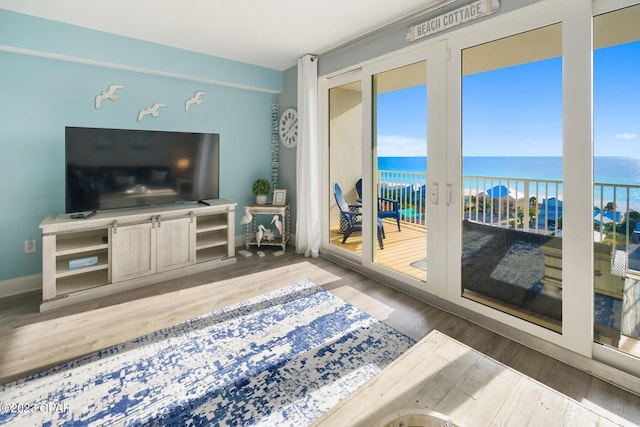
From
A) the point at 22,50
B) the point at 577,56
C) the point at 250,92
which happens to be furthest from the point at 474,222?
the point at 22,50

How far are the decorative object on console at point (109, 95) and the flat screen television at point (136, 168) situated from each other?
0.53 meters

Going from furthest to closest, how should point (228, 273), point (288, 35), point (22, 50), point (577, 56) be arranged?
point (228, 273) < point (288, 35) < point (22, 50) < point (577, 56)

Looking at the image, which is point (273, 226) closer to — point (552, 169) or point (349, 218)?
point (349, 218)

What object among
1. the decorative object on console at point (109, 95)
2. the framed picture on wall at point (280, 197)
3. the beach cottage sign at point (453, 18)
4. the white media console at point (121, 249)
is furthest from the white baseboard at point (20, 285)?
the beach cottage sign at point (453, 18)

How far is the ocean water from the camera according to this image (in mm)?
1798

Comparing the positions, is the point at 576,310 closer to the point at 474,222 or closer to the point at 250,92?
the point at 474,222

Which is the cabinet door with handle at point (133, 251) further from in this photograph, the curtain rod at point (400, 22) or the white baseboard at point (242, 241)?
the curtain rod at point (400, 22)

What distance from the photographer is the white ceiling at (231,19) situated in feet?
8.63

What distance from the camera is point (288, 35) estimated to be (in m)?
3.30

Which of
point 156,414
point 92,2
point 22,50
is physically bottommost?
point 156,414

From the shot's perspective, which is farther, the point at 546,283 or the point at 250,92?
the point at 250,92

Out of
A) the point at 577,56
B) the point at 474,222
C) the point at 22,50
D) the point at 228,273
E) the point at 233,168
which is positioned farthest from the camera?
the point at 233,168

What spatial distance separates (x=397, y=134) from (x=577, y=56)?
1611 mm

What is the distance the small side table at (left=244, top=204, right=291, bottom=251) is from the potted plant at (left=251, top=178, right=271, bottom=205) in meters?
0.16
